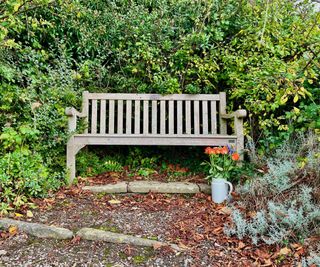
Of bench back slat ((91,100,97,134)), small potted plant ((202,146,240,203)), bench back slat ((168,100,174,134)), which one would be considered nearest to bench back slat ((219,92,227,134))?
small potted plant ((202,146,240,203))

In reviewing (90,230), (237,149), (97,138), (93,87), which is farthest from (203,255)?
(93,87)

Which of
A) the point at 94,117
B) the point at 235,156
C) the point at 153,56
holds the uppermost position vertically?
the point at 153,56

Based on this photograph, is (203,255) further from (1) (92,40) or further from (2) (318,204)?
(1) (92,40)

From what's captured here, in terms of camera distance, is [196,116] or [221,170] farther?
[196,116]

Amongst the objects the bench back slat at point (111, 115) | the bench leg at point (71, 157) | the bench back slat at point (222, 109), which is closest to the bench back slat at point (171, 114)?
the bench back slat at point (222, 109)

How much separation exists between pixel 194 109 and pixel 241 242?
2.00 meters

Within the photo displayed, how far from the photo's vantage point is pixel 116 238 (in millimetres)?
2176

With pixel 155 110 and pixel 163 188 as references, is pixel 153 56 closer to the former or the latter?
pixel 155 110

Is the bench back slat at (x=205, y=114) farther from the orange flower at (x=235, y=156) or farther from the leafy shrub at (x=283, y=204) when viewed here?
the leafy shrub at (x=283, y=204)

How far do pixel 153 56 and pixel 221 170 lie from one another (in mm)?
1807

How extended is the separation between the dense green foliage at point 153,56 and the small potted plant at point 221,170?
0.60 m

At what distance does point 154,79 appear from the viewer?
3820 mm

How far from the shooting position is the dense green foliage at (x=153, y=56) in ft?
11.0

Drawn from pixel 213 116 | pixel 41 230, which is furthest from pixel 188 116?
pixel 41 230
